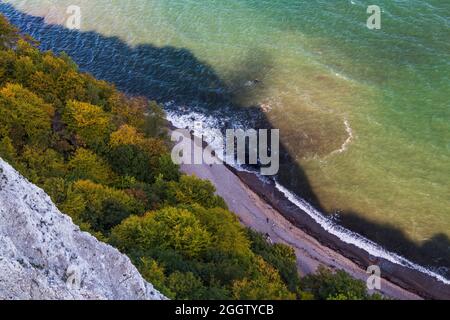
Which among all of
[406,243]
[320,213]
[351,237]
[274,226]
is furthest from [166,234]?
[406,243]

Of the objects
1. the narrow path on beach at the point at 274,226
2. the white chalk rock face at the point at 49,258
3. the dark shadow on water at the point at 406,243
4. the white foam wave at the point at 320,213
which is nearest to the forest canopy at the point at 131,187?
the white chalk rock face at the point at 49,258

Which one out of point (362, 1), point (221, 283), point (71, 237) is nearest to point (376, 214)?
point (221, 283)

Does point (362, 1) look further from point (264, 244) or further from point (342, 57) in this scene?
point (264, 244)

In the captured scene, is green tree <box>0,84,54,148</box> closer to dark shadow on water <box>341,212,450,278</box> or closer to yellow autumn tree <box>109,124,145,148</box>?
yellow autumn tree <box>109,124,145,148</box>

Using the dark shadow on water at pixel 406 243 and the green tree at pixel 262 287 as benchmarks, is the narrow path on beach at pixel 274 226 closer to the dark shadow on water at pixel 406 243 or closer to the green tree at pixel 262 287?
the dark shadow on water at pixel 406 243

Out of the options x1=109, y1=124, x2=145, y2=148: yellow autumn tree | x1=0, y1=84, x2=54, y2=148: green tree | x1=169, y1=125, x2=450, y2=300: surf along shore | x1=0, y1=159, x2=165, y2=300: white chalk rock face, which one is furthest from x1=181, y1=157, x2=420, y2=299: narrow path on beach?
x1=0, y1=159, x2=165, y2=300: white chalk rock face
